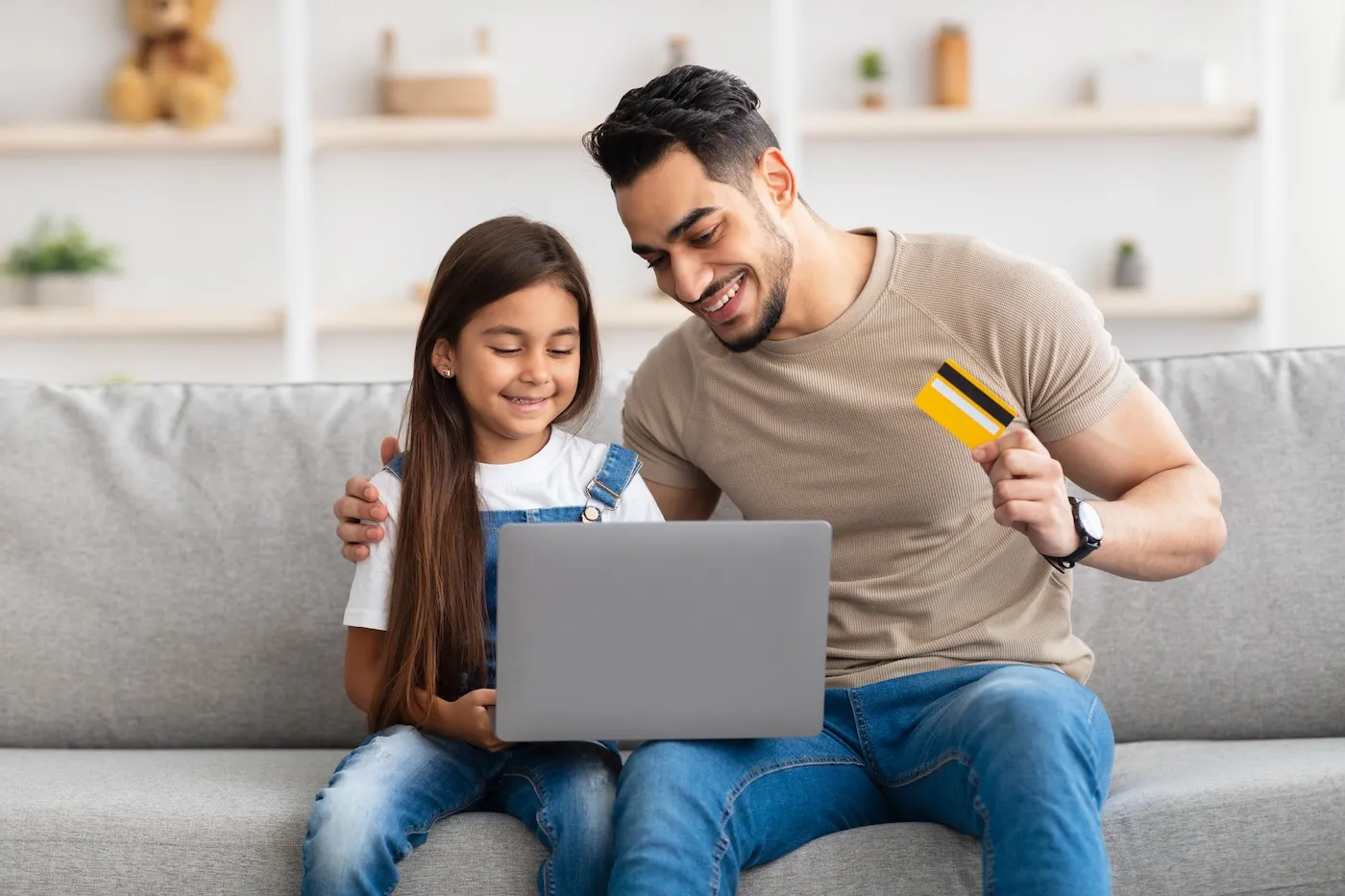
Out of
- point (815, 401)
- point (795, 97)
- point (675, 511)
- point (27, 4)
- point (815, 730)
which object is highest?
point (27, 4)

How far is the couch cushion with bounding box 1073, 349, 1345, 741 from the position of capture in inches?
68.8

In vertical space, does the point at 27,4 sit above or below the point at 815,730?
above

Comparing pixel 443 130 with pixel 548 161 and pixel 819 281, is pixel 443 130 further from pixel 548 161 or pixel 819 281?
pixel 819 281

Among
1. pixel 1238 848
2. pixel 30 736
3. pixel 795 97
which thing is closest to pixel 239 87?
pixel 795 97

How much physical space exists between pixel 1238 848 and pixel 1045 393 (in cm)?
53

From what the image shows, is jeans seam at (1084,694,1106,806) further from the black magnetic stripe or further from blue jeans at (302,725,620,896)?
blue jeans at (302,725,620,896)

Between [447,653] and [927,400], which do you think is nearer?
[927,400]

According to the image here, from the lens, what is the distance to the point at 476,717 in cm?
142

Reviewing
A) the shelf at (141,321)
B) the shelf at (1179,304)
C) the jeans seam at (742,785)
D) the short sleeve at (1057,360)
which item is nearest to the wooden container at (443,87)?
the shelf at (141,321)

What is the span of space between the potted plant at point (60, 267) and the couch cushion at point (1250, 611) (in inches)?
129

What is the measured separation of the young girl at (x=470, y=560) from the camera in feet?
4.36

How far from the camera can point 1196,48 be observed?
408 cm

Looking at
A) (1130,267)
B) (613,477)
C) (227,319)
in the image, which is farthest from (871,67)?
(613,477)

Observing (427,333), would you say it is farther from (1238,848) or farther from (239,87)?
(239,87)
